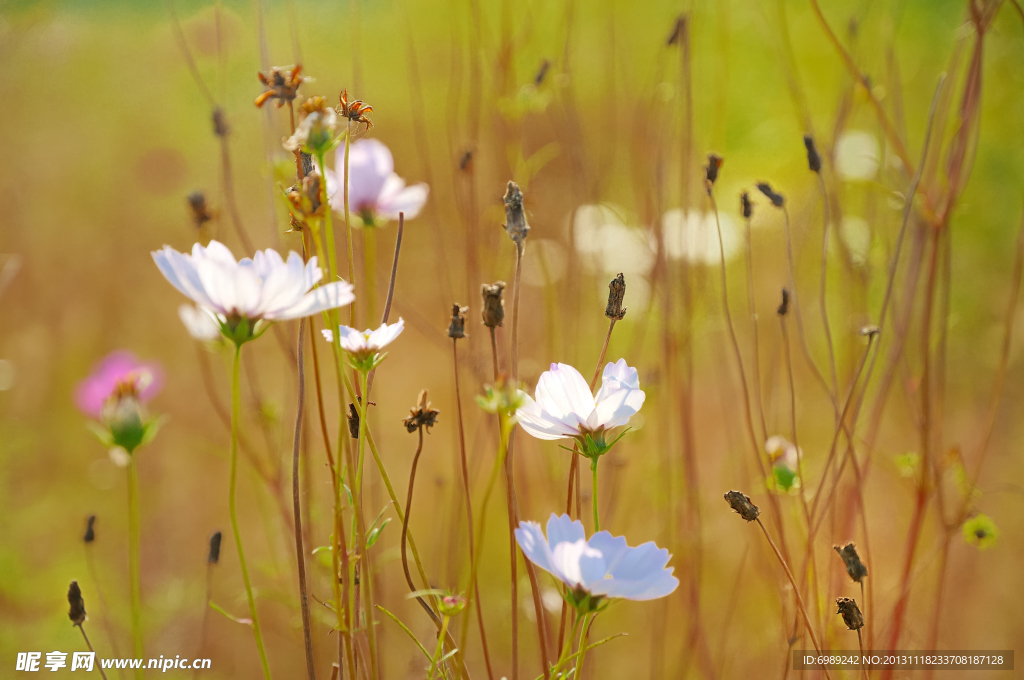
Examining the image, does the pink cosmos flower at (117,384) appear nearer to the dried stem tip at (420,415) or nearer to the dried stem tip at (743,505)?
the dried stem tip at (420,415)

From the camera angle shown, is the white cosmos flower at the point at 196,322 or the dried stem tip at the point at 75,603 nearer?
the dried stem tip at the point at 75,603

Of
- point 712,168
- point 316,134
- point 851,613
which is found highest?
point 712,168

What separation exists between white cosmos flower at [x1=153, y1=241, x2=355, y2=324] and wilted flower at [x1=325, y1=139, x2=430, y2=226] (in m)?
0.30

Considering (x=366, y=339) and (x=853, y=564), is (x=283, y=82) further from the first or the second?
(x=853, y=564)

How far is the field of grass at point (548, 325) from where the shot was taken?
70 cm

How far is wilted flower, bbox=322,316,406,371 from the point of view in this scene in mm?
348

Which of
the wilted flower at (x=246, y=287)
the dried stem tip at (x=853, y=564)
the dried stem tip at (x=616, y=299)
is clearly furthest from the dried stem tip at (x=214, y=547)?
the dried stem tip at (x=853, y=564)

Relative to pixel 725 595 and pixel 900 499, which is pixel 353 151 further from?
pixel 900 499

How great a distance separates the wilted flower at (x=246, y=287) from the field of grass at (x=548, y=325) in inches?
2.6

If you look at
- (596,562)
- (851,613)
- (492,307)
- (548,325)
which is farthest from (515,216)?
(548,325)

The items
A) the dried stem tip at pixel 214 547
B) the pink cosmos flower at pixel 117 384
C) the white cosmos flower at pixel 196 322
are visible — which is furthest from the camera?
the white cosmos flower at pixel 196 322

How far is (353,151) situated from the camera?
0.68 meters

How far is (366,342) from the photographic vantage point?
1.18ft

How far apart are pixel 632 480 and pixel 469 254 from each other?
26.3 inches
